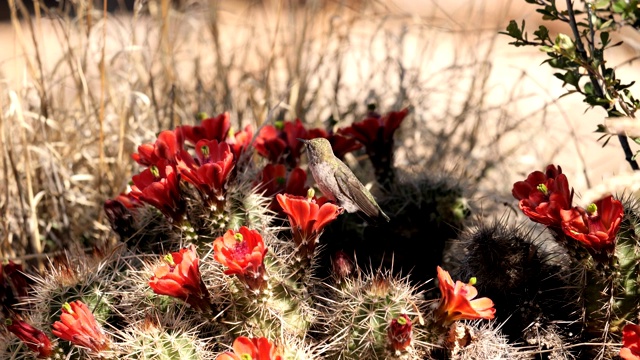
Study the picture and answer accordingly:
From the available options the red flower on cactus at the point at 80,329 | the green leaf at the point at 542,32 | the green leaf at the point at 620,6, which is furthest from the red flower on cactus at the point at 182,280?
the green leaf at the point at 620,6

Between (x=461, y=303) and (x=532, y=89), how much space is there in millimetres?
4284

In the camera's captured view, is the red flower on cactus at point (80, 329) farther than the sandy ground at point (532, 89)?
No

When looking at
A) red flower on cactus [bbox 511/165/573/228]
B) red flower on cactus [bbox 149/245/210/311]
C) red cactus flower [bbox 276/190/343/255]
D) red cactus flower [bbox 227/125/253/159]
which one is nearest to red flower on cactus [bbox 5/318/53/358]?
red flower on cactus [bbox 149/245/210/311]

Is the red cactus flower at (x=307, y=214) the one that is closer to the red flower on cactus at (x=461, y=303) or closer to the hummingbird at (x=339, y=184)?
the hummingbird at (x=339, y=184)

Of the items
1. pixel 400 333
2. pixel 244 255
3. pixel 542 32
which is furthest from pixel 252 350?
pixel 542 32

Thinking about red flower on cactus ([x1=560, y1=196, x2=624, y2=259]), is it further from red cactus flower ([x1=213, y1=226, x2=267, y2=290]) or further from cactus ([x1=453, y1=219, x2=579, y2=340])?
red cactus flower ([x1=213, y1=226, x2=267, y2=290])

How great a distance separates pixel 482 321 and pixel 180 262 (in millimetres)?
940

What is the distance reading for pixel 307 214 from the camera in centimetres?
203

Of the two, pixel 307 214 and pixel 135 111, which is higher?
pixel 307 214

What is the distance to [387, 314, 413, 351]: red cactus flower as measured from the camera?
5.93 feet

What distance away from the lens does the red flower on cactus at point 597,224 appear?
1.90 meters

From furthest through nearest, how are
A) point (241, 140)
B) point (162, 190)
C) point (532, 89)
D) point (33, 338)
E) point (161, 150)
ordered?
point (532, 89), point (241, 140), point (161, 150), point (162, 190), point (33, 338)

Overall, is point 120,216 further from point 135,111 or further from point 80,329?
point 135,111

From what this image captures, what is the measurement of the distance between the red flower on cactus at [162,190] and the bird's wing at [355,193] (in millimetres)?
479
